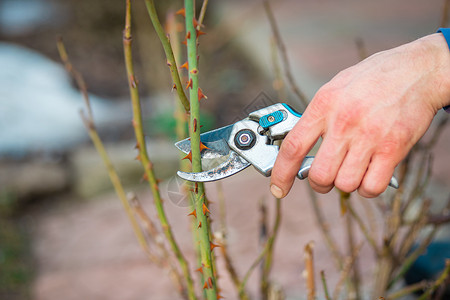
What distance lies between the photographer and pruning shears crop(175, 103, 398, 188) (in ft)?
3.36

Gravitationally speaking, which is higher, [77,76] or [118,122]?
[77,76]

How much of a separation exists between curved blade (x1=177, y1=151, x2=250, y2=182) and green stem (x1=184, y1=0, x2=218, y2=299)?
0.02 metres

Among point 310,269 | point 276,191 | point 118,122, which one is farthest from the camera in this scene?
point 118,122

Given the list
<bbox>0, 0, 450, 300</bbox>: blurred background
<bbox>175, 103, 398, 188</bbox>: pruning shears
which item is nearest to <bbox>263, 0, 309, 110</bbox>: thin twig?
<bbox>0, 0, 450, 300</bbox>: blurred background

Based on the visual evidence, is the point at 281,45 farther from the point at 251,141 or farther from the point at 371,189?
the point at 371,189

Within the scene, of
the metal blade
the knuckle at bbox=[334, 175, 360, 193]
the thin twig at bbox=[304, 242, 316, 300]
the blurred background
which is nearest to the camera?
the knuckle at bbox=[334, 175, 360, 193]

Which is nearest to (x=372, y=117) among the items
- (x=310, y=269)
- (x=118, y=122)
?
(x=310, y=269)

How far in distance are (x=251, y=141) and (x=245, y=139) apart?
1 cm

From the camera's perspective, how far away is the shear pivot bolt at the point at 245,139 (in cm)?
103

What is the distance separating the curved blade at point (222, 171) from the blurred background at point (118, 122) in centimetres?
13

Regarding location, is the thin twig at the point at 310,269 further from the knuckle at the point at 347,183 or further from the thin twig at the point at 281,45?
the thin twig at the point at 281,45

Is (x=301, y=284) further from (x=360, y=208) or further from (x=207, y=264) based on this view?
(x=207, y=264)

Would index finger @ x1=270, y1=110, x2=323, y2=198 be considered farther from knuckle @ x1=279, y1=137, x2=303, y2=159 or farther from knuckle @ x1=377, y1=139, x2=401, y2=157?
knuckle @ x1=377, y1=139, x2=401, y2=157

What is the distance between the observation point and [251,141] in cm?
103
